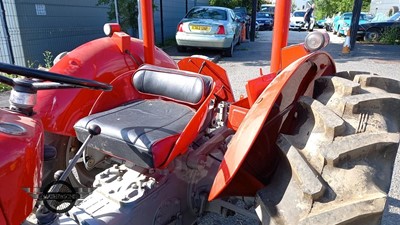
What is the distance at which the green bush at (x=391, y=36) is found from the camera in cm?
1395

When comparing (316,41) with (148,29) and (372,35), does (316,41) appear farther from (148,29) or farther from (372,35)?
(372,35)

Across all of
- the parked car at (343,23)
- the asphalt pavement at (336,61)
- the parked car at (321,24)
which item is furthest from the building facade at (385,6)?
the asphalt pavement at (336,61)

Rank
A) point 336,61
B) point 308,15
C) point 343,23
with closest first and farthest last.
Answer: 1. point 336,61
2. point 343,23
3. point 308,15

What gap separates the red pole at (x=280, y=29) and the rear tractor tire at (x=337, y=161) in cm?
38

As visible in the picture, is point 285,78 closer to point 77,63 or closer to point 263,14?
point 77,63

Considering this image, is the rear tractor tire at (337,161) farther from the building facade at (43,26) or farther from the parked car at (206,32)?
the parked car at (206,32)

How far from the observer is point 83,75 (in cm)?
199

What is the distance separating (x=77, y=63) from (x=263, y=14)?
23275mm

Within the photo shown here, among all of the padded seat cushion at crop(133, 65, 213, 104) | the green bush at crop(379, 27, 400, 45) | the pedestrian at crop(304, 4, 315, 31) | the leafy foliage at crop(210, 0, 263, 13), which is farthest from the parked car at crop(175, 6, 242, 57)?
the pedestrian at crop(304, 4, 315, 31)

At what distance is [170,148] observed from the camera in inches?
61.6

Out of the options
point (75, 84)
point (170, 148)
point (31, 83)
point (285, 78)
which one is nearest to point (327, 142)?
point (285, 78)

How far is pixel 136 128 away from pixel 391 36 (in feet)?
50.2

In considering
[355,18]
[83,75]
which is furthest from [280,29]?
[355,18]

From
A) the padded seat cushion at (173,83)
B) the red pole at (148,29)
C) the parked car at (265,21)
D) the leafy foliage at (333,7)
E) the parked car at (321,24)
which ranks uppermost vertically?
the red pole at (148,29)
